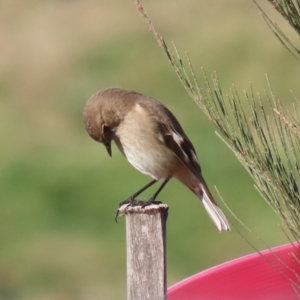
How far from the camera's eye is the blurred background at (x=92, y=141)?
768 centimetres

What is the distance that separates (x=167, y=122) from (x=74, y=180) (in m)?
4.19

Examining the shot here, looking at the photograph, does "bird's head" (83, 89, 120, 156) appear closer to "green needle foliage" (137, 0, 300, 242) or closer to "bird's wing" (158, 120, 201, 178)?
"bird's wing" (158, 120, 201, 178)

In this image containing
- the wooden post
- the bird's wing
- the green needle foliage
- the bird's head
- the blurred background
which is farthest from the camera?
the blurred background

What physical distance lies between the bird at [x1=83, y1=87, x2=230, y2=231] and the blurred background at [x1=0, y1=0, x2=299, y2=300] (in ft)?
7.63

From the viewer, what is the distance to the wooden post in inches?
129

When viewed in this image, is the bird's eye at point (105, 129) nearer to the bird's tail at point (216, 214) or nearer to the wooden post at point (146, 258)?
the bird's tail at point (216, 214)

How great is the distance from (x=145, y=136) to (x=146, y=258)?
5.71 ft

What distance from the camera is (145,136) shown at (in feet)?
16.3

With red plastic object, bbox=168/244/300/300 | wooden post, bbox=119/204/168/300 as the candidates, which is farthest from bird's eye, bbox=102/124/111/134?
wooden post, bbox=119/204/168/300

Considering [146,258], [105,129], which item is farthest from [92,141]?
[146,258]

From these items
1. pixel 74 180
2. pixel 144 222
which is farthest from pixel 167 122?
pixel 74 180

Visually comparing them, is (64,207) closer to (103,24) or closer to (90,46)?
(90,46)

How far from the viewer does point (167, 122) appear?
5059 mm

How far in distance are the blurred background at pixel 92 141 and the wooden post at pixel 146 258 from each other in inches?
152
